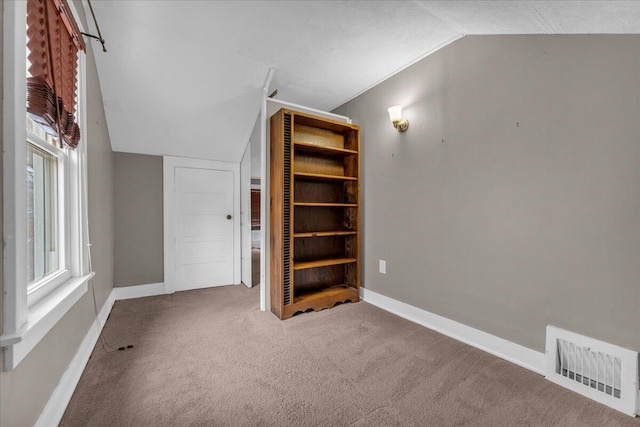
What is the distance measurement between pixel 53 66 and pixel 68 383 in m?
1.60

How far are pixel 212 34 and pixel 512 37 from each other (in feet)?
7.03

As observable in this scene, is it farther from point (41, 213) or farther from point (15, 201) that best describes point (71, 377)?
point (15, 201)

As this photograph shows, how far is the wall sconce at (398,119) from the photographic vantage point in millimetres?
2461

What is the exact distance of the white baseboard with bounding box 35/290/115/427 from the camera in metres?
1.18

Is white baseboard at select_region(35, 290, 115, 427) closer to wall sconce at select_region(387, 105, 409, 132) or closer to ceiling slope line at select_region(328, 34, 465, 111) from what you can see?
wall sconce at select_region(387, 105, 409, 132)

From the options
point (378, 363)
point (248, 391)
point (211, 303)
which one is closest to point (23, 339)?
point (248, 391)

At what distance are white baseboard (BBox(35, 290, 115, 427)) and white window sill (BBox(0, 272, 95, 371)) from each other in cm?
34

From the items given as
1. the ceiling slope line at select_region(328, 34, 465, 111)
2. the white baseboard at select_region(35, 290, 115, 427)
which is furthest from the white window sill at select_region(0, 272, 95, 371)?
the ceiling slope line at select_region(328, 34, 465, 111)

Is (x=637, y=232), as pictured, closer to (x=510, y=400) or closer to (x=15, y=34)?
(x=510, y=400)

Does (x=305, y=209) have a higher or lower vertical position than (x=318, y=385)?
higher

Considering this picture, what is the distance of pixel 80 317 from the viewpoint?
1.72 m

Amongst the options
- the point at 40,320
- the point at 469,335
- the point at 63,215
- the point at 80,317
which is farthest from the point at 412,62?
the point at 80,317

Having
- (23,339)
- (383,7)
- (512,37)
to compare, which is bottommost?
(23,339)

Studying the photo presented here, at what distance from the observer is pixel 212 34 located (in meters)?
2.06
